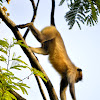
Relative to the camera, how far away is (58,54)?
25.8ft

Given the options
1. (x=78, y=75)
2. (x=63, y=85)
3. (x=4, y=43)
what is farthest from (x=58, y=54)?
(x=4, y=43)

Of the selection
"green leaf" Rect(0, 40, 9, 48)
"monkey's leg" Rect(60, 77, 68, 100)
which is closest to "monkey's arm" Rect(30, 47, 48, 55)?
"monkey's leg" Rect(60, 77, 68, 100)

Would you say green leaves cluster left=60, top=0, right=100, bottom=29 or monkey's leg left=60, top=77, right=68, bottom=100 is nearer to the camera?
green leaves cluster left=60, top=0, right=100, bottom=29

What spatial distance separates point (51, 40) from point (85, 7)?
261 cm

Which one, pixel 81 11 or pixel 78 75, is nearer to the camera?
pixel 81 11

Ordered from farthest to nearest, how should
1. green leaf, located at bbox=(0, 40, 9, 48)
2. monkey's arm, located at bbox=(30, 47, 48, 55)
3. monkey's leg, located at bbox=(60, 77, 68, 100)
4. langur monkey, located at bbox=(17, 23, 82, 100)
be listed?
monkey's leg, located at bbox=(60, 77, 68, 100) < langur monkey, located at bbox=(17, 23, 82, 100) < monkey's arm, located at bbox=(30, 47, 48, 55) < green leaf, located at bbox=(0, 40, 9, 48)

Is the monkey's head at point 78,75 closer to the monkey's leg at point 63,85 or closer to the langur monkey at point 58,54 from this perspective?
the langur monkey at point 58,54

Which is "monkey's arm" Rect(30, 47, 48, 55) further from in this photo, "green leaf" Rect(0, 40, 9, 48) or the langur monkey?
"green leaf" Rect(0, 40, 9, 48)

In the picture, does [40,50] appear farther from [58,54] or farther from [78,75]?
[78,75]

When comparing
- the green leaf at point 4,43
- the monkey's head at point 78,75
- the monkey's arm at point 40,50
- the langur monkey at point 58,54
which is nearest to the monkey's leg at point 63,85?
the langur monkey at point 58,54

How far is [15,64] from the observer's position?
152 inches

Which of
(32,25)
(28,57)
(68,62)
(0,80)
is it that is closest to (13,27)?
(28,57)

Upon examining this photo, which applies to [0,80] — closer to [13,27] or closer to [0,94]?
[0,94]

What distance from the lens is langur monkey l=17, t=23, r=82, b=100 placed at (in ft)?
24.3
